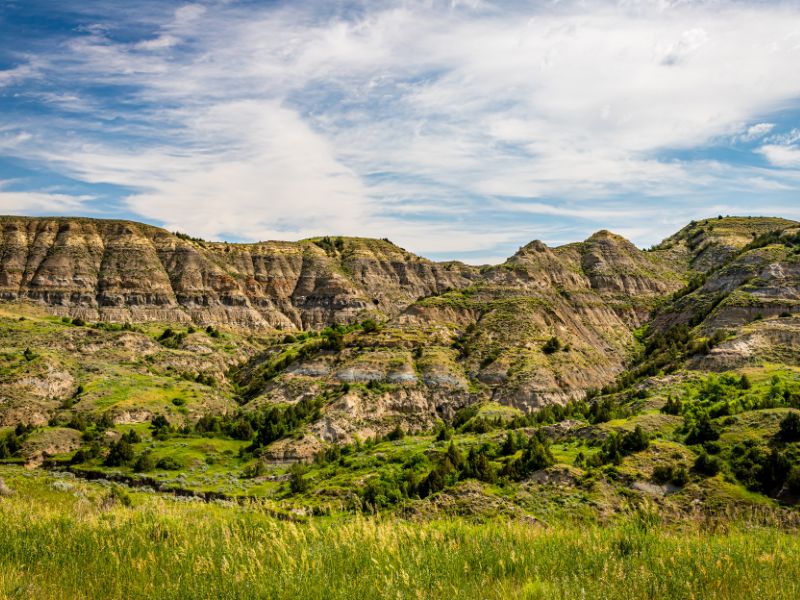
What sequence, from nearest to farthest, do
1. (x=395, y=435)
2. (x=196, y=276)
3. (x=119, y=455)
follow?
(x=119, y=455) < (x=395, y=435) < (x=196, y=276)

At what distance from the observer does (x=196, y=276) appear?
156 m

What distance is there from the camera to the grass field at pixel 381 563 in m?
7.93

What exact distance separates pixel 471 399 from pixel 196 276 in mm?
96276

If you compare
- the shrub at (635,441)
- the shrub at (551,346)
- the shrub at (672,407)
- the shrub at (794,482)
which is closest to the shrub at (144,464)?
the shrub at (635,441)

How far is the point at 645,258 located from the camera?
163 meters

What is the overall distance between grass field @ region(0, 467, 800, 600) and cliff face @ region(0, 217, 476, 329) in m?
145

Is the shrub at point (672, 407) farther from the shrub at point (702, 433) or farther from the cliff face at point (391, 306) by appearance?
the cliff face at point (391, 306)

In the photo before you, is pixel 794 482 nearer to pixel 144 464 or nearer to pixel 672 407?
pixel 672 407

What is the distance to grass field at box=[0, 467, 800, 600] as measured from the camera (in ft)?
26.0

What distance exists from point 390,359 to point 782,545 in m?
84.6

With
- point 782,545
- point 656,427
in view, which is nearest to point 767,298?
point 656,427

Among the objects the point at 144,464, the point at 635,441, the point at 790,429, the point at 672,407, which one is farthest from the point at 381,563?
the point at 144,464

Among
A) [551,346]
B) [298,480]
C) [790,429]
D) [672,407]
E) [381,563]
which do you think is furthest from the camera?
[551,346]

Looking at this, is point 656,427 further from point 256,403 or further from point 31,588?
point 256,403
